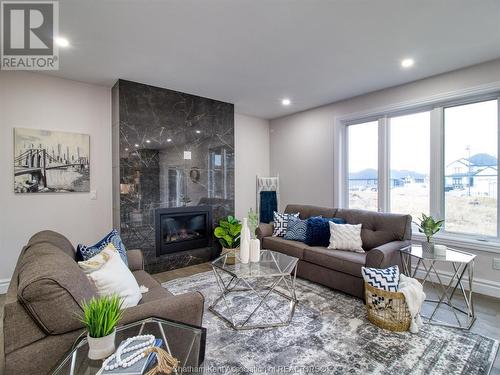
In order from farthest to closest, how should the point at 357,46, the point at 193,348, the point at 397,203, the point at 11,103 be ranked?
the point at 397,203 < the point at 11,103 < the point at 357,46 < the point at 193,348

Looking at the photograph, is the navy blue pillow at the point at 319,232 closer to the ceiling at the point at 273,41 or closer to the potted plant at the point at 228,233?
the potted plant at the point at 228,233

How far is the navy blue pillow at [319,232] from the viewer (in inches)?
131

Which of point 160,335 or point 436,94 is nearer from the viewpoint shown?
point 160,335

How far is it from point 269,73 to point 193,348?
312cm

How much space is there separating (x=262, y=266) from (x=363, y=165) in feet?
8.86

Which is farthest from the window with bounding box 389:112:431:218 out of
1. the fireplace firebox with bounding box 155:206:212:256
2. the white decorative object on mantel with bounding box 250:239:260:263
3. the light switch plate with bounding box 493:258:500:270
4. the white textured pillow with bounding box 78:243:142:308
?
the white textured pillow with bounding box 78:243:142:308

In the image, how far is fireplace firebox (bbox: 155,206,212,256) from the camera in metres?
3.83

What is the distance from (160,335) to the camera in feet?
4.17

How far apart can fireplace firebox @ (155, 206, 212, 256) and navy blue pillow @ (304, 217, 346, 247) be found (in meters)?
1.80

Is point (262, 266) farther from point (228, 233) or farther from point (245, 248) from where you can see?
point (228, 233)

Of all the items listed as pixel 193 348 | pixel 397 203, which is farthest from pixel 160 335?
pixel 397 203

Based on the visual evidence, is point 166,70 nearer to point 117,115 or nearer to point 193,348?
point 117,115

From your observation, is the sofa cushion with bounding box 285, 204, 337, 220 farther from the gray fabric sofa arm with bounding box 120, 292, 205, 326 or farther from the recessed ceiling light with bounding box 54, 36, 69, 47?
the recessed ceiling light with bounding box 54, 36, 69, 47

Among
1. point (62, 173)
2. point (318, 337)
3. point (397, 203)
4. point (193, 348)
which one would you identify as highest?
point (62, 173)
